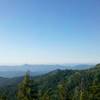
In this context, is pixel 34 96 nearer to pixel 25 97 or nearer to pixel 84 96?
pixel 25 97

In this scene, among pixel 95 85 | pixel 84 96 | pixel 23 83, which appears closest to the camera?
pixel 23 83

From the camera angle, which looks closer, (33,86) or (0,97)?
(33,86)

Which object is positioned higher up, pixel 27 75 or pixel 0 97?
pixel 27 75

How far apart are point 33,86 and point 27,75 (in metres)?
2.14

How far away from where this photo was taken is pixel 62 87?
51.9 m

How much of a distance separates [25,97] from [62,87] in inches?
569

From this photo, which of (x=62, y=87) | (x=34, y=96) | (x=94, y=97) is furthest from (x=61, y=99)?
(x=34, y=96)

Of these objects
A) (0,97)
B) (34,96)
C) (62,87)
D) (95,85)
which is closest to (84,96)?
(62,87)

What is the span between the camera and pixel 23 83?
3903cm

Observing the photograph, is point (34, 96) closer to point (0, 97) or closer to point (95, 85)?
point (95, 85)

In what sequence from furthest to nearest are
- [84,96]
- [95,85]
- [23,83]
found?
[84,96] → [95,85] → [23,83]

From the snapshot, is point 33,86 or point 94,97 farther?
point 94,97

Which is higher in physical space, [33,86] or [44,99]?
[33,86]

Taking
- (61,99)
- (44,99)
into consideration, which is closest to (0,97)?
(44,99)
